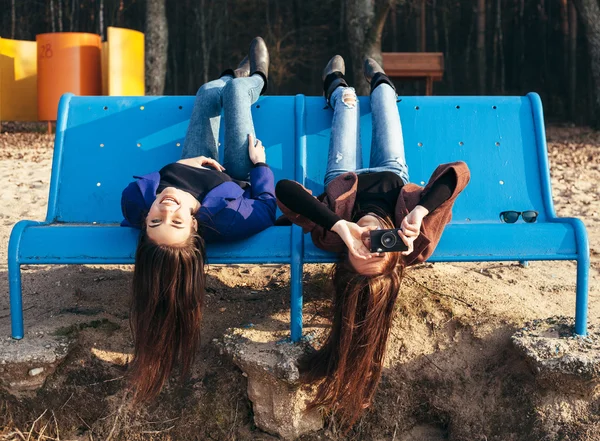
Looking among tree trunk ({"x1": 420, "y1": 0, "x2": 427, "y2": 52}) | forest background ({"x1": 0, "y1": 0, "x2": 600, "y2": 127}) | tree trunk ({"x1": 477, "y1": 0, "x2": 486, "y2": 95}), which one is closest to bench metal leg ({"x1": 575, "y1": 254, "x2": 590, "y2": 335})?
forest background ({"x1": 0, "y1": 0, "x2": 600, "y2": 127})

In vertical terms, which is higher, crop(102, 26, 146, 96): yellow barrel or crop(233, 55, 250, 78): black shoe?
crop(102, 26, 146, 96): yellow barrel

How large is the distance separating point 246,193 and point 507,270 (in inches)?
67.2

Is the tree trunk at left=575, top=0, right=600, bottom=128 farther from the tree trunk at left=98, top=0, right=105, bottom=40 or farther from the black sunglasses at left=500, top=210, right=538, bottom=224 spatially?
the tree trunk at left=98, top=0, right=105, bottom=40

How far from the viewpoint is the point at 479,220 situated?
12.5ft

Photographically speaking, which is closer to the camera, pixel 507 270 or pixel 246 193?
pixel 246 193

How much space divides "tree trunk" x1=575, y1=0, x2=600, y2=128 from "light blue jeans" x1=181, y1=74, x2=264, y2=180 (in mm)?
6832

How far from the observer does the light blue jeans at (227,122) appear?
3709 mm

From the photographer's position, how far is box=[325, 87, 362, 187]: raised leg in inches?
141

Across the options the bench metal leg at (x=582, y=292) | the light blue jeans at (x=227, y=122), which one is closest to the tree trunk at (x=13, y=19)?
the light blue jeans at (x=227, y=122)

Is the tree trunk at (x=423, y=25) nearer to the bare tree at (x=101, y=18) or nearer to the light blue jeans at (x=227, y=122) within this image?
the bare tree at (x=101, y=18)

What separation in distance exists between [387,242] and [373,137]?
108 cm

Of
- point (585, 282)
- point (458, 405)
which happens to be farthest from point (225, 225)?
point (585, 282)

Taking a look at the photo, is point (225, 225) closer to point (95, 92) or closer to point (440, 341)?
point (440, 341)

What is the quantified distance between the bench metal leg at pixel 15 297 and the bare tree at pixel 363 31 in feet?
21.6
